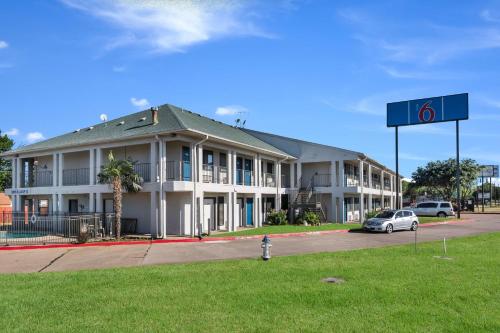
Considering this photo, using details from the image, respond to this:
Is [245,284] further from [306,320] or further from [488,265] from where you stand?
[488,265]

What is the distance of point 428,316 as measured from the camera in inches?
291

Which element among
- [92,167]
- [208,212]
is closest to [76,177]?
[92,167]

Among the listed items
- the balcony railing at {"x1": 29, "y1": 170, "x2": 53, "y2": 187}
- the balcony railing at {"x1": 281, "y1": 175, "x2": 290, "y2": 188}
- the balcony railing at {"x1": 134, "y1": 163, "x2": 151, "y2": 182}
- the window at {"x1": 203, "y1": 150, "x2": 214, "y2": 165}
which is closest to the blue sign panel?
the balcony railing at {"x1": 281, "y1": 175, "x2": 290, "y2": 188}

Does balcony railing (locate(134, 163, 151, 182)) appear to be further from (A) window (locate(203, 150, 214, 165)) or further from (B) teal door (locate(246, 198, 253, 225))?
(B) teal door (locate(246, 198, 253, 225))

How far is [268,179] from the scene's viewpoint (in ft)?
106

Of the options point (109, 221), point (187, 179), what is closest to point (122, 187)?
point (109, 221)

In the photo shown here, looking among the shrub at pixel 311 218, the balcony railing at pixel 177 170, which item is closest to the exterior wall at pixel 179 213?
the balcony railing at pixel 177 170

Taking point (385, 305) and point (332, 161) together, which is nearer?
point (385, 305)

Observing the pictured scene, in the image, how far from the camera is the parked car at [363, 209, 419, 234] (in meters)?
24.9

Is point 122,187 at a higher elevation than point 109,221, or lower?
higher

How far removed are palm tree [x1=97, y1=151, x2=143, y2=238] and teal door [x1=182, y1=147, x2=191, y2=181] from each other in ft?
7.39

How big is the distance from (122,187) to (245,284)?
13956mm

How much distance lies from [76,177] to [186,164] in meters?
7.67

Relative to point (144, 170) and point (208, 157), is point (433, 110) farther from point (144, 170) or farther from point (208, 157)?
point (144, 170)
